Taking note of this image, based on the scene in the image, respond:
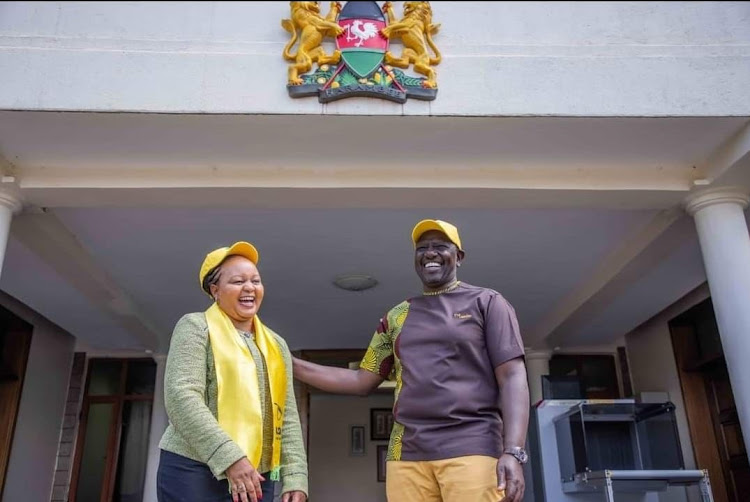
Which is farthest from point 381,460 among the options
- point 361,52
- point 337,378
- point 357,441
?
point 337,378

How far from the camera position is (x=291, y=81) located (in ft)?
10.5

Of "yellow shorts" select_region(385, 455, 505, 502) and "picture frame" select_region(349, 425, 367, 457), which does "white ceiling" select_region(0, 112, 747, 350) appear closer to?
"yellow shorts" select_region(385, 455, 505, 502)

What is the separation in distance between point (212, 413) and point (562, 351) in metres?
6.17

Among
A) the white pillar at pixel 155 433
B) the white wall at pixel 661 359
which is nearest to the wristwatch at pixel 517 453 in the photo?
the white wall at pixel 661 359

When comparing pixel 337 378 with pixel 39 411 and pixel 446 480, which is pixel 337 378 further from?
pixel 39 411

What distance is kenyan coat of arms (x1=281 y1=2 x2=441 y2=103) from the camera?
3174mm

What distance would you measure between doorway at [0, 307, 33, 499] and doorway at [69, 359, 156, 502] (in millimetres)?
1006

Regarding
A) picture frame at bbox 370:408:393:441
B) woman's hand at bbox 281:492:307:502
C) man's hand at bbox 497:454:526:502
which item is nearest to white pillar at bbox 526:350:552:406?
picture frame at bbox 370:408:393:441

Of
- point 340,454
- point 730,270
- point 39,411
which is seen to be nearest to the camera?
point 730,270

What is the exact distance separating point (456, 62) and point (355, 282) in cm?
237

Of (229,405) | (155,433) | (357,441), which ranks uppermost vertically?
(357,441)

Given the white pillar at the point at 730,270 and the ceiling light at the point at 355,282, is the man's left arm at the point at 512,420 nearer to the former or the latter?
the white pillar at the point at 730,270

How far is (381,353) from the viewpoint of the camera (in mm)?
2256

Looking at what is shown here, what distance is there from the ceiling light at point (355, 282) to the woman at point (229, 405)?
3.18 m
